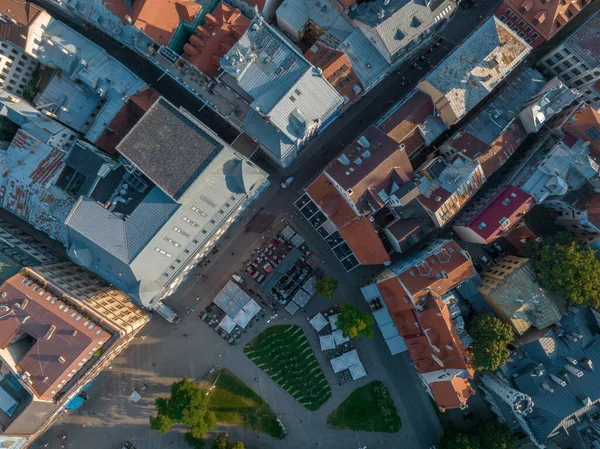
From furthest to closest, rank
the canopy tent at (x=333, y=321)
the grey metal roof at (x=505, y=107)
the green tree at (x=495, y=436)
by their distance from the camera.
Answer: the canopy tent at (x=333, y=321) < the grey metal roof at (x=505, y=107) < the green tree at (x=495, y=436)

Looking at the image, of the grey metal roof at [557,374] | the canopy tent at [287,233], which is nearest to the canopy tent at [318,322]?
the canopy tent at [287,233]

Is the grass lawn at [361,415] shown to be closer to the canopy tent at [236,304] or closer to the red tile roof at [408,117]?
the canopy tent at [236,304]

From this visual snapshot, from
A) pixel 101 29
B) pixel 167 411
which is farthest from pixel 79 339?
pixel 101 29

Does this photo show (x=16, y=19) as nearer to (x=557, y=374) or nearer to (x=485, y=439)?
(x=485, y=439)

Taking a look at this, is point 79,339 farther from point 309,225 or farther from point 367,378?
point 367,378

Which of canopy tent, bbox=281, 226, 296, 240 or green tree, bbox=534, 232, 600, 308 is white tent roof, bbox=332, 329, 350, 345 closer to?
canopy tent, bbox=281, 226, 296, 240

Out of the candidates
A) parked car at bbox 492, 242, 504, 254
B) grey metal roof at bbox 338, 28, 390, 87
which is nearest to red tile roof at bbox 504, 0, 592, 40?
grey metal roof at bbox 338, 28, 390, 87
